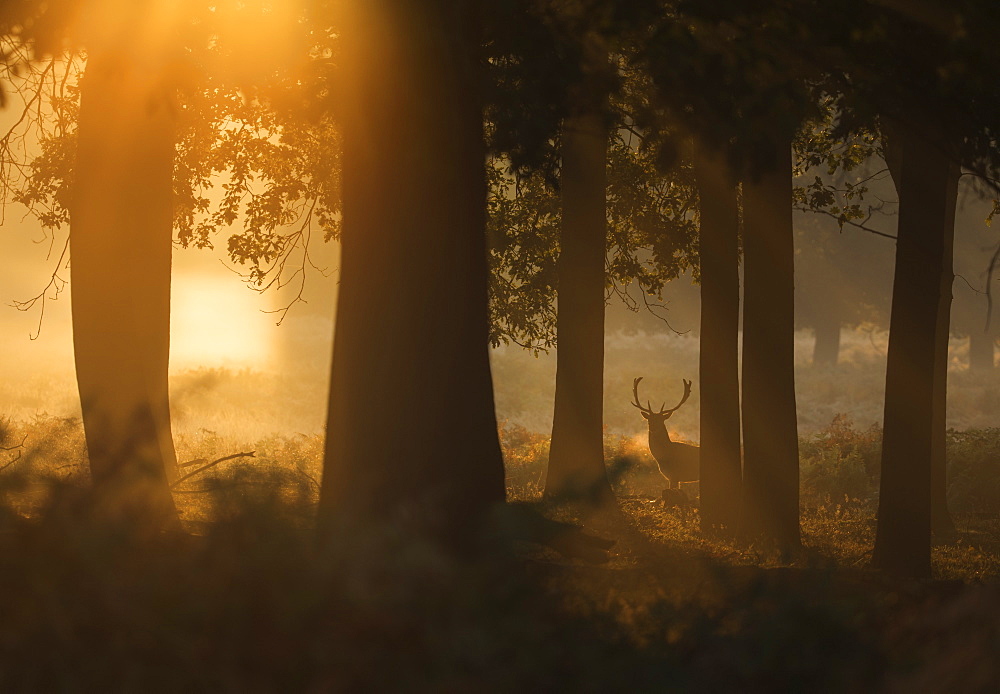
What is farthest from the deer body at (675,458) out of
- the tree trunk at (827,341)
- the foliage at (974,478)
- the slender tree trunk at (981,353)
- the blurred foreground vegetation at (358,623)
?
the slender tree trunk at (981,353)

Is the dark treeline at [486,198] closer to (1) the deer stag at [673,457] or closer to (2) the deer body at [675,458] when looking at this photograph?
(1) the deer stag at [673,457]

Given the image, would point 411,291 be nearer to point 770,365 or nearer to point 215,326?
point 770,365

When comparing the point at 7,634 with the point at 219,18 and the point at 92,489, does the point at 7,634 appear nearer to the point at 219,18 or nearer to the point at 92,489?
the point at 92,489

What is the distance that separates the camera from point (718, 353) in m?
12.3

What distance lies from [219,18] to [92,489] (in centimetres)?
710

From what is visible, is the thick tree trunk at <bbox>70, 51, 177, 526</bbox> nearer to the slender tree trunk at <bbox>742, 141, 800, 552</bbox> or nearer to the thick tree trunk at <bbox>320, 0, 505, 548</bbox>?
the thick tree trunk at <bbox>320, 0, 505, 548</bbox>

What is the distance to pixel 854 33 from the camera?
7164mm

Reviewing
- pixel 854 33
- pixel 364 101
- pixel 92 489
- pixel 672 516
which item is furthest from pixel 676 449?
pixel 92 489

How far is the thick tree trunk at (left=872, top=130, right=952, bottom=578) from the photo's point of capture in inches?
357

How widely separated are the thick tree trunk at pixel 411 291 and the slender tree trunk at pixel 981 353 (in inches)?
2190

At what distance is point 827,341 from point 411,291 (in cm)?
5621

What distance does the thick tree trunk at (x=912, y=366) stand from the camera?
9.07 metres

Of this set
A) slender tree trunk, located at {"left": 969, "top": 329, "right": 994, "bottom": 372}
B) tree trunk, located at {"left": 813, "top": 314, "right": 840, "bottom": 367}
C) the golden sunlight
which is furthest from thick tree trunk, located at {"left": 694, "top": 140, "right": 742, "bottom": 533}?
slender tree trunk, located at {"left": 969, "top": 329, "right": 994, "bottom": 372}

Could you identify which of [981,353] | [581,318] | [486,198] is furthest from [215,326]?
[486,198]
